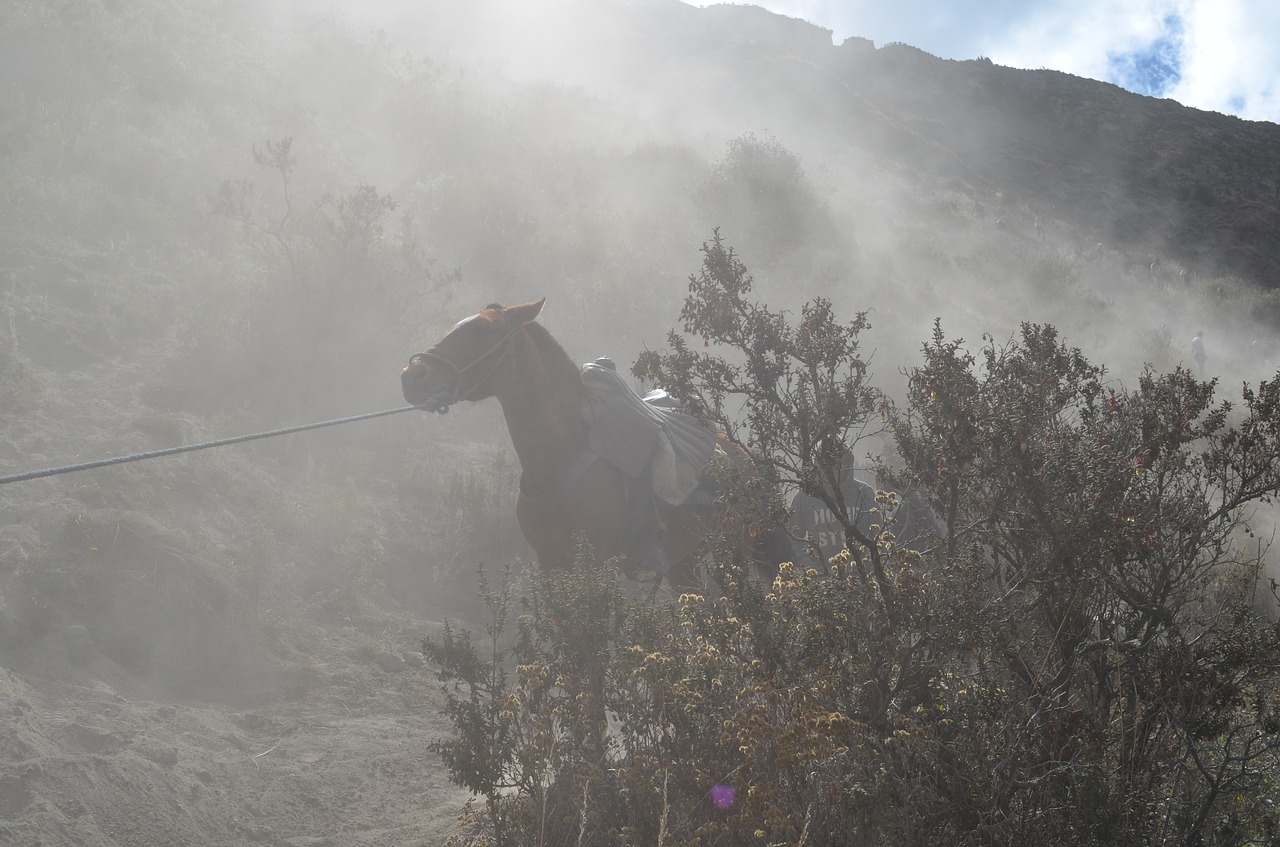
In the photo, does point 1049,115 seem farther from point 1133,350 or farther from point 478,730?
point 478,730

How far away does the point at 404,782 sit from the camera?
5.80m

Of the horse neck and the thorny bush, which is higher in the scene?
the horse neck

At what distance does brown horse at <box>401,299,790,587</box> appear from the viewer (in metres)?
5.29

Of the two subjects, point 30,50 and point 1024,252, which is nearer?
point 30,50

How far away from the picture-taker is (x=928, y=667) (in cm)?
307

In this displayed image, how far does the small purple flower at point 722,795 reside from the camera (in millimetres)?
3150

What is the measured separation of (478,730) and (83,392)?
8.16m

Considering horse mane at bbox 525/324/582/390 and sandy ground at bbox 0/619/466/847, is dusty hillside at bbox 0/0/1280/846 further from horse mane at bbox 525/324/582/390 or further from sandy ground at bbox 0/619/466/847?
horse mane at bbox 525/324/582/390

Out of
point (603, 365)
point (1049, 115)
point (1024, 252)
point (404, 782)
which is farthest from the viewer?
point (1049, 115)

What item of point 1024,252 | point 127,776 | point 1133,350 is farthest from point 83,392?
point 1024,252

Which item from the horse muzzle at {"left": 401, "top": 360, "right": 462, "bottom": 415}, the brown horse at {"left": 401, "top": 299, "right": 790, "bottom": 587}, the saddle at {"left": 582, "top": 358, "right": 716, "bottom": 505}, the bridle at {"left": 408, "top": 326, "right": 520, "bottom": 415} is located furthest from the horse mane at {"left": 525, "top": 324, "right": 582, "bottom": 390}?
the horse muzzle at {"left": 401, "top": 360, "right": 462, "bottom": 415}

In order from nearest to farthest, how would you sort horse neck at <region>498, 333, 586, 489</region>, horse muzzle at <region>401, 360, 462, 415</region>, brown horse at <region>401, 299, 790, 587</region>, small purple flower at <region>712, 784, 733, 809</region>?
small purple flower at <region>712, 784, 733, 809</region>, horse muzzle at <region>401, 360, 462, 415</region>, brown horse at <region>401, 299, 790, 587</region>, horse neck at <region>498, 333, 586, 489</region>

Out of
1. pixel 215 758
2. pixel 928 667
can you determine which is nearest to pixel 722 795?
pixel 928 667

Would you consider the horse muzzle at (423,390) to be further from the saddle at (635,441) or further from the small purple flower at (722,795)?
the small purple flower at (722,795)
